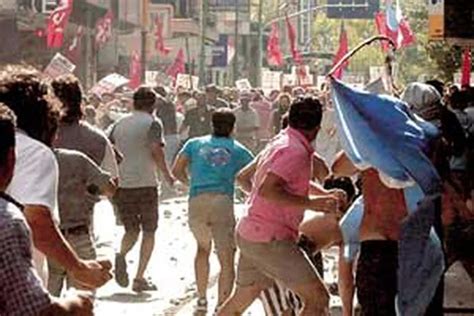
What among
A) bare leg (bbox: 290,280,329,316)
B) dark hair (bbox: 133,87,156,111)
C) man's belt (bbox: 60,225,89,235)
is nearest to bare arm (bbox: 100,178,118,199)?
man's belt (bbox: 60,225,89,235)

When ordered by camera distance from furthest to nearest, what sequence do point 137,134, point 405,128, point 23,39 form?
point 23,39 → point 137,134 → point 405,128

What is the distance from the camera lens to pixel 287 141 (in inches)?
321

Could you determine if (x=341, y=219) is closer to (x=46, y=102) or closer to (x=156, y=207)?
(x=46, y=102)

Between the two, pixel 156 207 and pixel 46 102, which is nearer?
pixel 46 102

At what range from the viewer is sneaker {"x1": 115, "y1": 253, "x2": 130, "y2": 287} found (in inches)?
488

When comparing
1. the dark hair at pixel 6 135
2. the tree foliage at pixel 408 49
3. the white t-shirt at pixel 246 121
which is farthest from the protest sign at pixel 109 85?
the dark hair at pixel 6 135

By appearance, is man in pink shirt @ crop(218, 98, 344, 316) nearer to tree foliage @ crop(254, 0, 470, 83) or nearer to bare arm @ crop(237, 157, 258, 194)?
bare arm @ crop(237, 157, 258, 194)

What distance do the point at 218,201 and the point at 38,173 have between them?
544 centimetres

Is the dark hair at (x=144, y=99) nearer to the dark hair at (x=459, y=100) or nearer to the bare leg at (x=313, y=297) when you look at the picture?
the dark hair at (x=459, y=100)

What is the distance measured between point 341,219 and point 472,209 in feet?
3.43

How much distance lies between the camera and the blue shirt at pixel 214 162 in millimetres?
10820

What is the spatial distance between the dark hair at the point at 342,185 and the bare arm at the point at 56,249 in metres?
4.30

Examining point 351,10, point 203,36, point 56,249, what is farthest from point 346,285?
point 351,10

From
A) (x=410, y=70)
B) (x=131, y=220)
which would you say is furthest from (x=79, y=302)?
(x=410, y=70)
